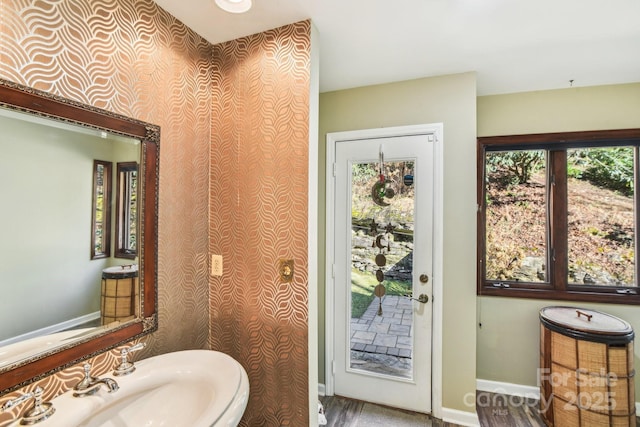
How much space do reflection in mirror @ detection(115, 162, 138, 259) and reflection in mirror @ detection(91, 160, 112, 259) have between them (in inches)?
1.5

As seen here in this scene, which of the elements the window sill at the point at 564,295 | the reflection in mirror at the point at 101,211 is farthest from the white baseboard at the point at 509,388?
the reflection in mirror at the point at 101,211

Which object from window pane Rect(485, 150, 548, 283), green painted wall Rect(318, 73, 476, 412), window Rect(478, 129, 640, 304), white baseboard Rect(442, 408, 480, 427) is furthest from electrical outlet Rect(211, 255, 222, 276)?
window pane Rect(485, 150, 548, 283)

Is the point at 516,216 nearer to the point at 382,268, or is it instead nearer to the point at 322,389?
the point at 382,268

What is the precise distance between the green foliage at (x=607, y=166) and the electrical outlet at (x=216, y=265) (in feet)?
9.03

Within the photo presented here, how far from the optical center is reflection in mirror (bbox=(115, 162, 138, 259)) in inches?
48.3

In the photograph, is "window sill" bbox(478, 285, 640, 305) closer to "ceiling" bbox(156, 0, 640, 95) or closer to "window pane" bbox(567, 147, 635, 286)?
"window pane" bbox(567, 147, 635, 286)

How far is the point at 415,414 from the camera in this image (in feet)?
7.00

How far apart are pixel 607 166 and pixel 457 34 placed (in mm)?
1755

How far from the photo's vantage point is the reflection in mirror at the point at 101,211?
1142 mm

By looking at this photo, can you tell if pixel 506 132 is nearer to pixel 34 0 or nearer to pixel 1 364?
pixel 34 0

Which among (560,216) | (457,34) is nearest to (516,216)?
(560,216)

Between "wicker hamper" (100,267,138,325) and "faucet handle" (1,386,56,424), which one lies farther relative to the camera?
"wicker hamper" (100,267,138,325)

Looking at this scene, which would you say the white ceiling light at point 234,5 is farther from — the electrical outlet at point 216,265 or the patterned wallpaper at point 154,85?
the electrical outlet at point 216,265

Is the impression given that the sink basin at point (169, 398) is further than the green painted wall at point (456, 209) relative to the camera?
No
